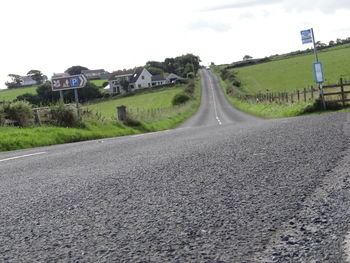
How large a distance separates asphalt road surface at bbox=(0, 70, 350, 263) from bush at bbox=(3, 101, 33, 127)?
1376 centimetres

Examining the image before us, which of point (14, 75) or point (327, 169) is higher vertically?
point (14, 75)

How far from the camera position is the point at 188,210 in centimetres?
375

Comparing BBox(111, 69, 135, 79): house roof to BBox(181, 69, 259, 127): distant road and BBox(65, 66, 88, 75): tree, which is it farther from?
BBox(181, 69, 259, 127): distant road

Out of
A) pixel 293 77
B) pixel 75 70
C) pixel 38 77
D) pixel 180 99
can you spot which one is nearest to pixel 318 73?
pixel 180 99

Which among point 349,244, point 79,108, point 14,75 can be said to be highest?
point 14,75

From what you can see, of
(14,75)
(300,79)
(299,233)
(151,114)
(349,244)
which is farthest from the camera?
(14,75)

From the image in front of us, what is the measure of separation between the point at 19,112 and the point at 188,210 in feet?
58.5

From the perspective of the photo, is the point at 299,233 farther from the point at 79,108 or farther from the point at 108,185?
the point at 79,108

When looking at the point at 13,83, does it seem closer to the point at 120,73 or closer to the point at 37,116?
the point at 120,73

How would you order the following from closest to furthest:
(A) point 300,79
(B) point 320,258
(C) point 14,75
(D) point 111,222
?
(B) point 320,258
(D) point 111,222
(A) point 300,79
(C) point 14,75

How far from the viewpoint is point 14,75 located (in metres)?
130

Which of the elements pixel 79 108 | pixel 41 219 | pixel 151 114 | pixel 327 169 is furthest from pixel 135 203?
pixel 151 114

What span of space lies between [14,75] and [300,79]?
3508 inches

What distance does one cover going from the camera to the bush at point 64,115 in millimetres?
21906
